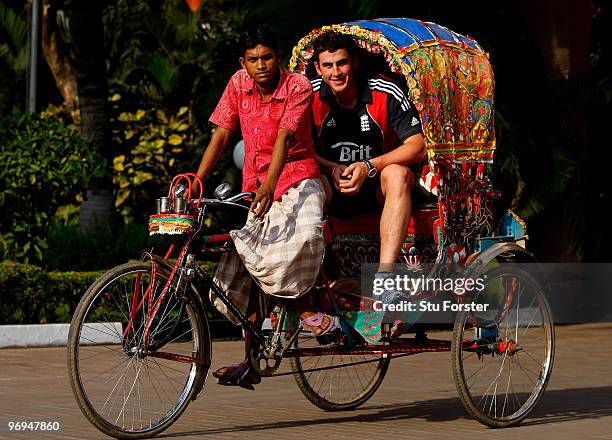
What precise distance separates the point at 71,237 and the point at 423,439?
326 inches

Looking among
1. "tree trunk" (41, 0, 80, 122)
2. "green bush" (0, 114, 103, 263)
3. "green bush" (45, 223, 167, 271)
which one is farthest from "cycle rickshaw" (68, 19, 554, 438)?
"tree trunk" (41, 0, 80, 122)

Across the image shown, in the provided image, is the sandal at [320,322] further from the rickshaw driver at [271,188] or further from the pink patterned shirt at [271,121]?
the pink patterned shirt at [271,121]

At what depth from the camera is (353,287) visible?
755 cm

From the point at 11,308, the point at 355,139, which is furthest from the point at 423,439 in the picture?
the point at 11,308

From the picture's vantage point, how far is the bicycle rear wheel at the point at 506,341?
7562 mm

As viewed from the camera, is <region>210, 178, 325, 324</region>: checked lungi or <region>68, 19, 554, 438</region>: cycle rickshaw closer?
<region>68, 19, 554, 438</region>: cycle rickshaw

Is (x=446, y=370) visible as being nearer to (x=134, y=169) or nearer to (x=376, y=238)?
(x=376, y=238)

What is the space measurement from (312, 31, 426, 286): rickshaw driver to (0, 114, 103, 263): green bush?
6169mm

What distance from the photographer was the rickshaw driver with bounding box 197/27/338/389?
273 inches

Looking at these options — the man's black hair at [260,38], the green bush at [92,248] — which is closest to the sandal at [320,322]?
the man's black hair at [260,38]

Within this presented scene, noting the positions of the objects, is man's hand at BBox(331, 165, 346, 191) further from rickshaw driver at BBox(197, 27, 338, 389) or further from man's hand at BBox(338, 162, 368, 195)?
rickshaw driver at BBox(197, 27, 338, 389)

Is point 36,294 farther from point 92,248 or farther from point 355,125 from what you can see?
point 355,125

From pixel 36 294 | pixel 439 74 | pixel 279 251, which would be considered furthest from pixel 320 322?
pixel 36 294

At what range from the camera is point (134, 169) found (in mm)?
18109
